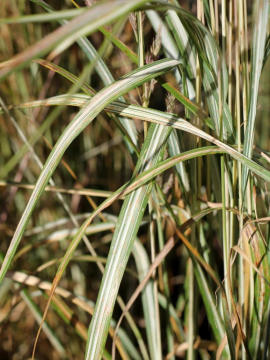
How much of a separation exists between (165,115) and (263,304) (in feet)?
1.00

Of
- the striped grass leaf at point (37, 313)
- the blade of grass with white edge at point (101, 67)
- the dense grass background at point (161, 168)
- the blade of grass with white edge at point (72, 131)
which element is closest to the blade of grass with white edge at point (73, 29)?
the dense grass background at point (161, 168)

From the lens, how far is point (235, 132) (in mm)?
585

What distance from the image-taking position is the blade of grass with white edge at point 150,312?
670mm

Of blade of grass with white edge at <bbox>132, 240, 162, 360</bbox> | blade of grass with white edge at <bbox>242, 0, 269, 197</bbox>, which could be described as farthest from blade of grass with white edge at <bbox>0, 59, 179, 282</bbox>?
blade of grass with white edge at <bbox>132, 240, 162, 360</bbox>

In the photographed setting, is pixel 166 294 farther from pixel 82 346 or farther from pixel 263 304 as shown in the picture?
pixel 82 346

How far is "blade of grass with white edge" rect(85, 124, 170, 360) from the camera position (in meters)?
0.48

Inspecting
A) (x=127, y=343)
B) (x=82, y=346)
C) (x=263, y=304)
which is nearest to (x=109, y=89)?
(x=263, y=304)

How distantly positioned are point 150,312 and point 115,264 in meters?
0.25

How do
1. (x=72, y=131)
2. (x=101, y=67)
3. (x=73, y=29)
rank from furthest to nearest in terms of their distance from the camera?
(x=101, y=67)
(x=72, y=131)
(x=73, y=29)

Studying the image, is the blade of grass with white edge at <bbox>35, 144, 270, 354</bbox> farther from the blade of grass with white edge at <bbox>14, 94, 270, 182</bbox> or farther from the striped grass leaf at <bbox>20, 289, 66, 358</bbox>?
the striped grass leaf at <bbox>20, 289, 66, 358</bbox>

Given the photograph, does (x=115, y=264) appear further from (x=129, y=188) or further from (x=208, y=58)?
(x=208, y=58)

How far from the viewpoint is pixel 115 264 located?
49cm

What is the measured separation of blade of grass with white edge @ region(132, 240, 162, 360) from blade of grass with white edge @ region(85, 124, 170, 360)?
200 millimetres

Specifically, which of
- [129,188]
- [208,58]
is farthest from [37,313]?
[208,58]
